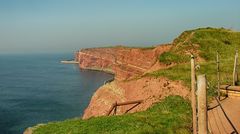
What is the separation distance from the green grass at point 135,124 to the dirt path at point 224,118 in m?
1.41

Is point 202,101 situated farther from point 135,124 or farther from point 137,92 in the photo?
point 137,92

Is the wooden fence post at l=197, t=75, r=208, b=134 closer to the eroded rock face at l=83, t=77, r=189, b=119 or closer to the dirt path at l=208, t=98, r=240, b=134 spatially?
the dirt path at l=208, t=98, r=240, b=134

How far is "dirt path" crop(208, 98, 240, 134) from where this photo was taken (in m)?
18.5

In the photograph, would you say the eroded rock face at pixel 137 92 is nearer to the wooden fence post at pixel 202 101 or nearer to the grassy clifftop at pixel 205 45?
the grassy clifftop at pixel 205 45

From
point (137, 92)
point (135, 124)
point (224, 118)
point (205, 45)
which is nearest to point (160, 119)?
point (135, 124)

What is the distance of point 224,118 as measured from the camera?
2055cm

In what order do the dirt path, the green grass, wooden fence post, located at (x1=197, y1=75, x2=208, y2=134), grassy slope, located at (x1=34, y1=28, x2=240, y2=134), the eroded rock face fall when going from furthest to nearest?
the eroded rock face → grassy slope, located at (x1=34, y1=28, x2=240, y2=134) → the green grass → the dirt path → wooden fence post, located at (x1=197, y1=75, x2=208, y2=134)

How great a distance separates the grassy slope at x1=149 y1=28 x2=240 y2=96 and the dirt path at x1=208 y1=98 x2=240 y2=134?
10.6 feet

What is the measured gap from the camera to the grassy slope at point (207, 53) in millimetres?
33156

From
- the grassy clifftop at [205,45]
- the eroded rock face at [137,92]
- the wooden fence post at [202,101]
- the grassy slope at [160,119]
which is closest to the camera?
the wooden fence post at [202,101]

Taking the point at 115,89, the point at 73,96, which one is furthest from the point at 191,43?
the point at 73,96

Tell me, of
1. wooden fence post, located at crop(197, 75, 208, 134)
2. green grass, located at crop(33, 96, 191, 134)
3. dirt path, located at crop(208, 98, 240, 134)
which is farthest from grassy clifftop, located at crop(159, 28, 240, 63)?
wooden fence post, located at crop(197, 75, 208, 134)

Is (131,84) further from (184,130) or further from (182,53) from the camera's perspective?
(184,130)

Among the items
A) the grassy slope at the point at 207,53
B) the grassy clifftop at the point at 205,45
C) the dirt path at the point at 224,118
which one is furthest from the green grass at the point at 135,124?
the grassy clifftop at the point at 205,45
